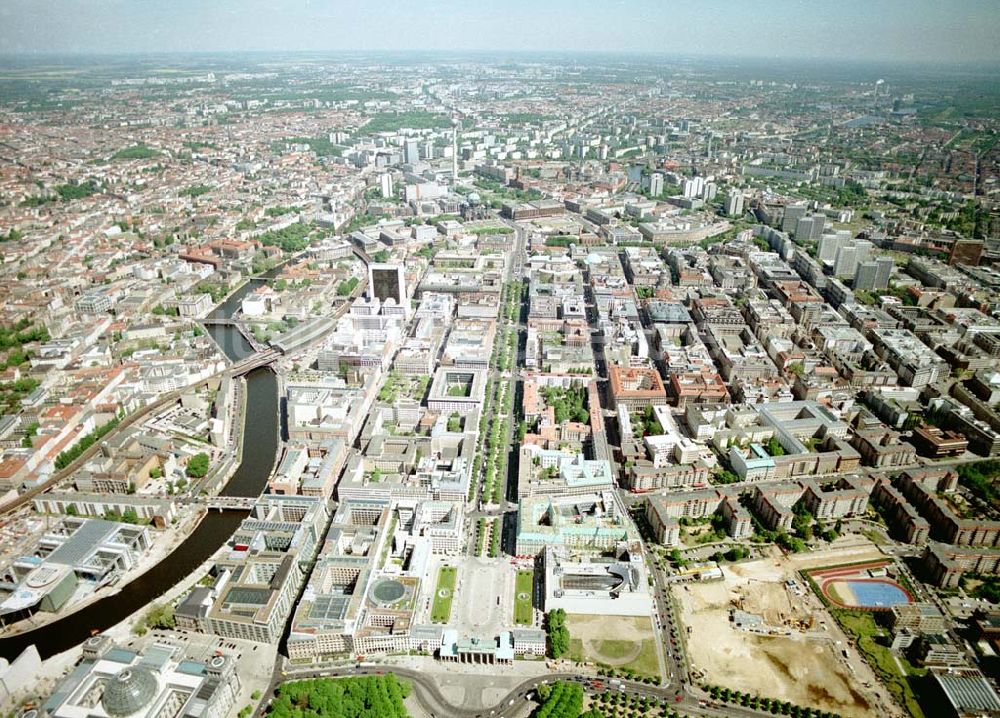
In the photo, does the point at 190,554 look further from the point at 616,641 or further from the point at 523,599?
the point at 616,641

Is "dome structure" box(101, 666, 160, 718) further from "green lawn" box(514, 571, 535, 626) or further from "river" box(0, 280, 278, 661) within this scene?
"green lawn" box(514, 571, 535, 626)

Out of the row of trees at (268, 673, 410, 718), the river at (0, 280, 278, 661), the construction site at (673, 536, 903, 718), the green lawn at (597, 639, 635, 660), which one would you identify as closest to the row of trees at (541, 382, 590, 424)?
the construction site at (673, 536, 903, 718)

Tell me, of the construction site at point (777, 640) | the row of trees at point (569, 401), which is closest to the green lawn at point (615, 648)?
the construction site at point (777, 640)

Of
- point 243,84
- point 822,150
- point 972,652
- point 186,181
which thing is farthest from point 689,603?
point 243,84

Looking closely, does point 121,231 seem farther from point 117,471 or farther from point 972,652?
point 972,652

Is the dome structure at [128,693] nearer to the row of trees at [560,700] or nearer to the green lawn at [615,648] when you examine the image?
the row of trees at [560,700]

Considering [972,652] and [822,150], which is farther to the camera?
[822,150]
